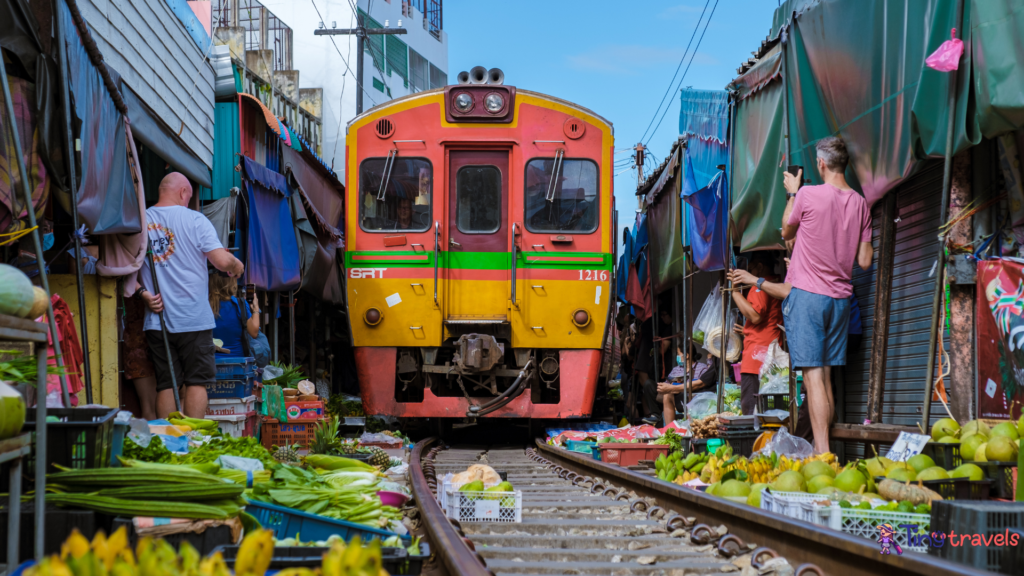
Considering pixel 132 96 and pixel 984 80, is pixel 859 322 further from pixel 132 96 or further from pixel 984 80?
pixel 132 96

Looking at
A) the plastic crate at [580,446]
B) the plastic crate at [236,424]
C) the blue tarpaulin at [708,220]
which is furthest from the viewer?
the blue tarpaulin at [708,220]

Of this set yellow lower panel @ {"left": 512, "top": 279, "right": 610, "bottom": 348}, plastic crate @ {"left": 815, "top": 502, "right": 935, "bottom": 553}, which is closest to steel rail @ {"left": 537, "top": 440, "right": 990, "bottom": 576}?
plastic crate @ {"left": 815, "top": 502, "right": 935, "bottom": 553}

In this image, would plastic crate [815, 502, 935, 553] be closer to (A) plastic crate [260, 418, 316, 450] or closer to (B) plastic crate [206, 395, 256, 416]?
(B) plastic crate [206, 395, 256, 416]

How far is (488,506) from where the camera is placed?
437 centimetres

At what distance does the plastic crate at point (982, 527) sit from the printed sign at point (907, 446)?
4.79 ft

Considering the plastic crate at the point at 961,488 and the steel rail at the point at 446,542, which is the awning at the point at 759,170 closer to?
the plastic crate at the point at 961,488

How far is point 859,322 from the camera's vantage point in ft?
21.9

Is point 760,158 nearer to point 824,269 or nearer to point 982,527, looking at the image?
point 824,269

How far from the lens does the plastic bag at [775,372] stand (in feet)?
23.6

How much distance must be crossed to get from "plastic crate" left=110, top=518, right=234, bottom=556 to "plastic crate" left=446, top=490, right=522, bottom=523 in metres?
1.64

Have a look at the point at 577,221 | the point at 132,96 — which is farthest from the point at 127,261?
the point at 577,221

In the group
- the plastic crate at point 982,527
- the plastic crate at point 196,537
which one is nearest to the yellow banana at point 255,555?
the plastic crate at point 196,537

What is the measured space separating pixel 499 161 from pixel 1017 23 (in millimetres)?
5971

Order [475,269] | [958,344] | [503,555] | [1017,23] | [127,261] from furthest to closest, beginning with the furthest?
[475,269] → [127,261] → [958,344] → [1017,23] → [503,555]
